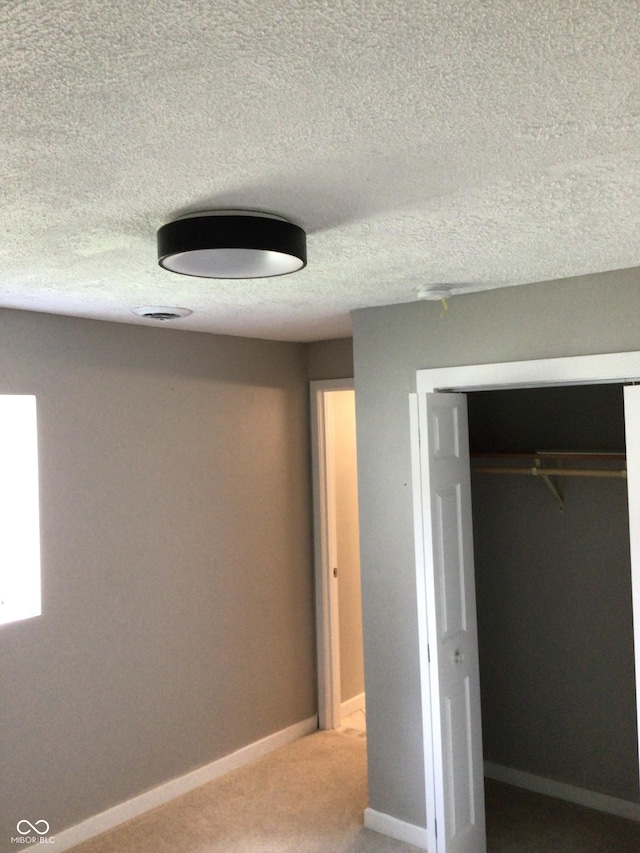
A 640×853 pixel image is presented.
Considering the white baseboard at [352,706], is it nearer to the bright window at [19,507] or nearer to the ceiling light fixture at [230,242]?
the bright window at [19,507]

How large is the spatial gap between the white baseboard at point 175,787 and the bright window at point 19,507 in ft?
3.38

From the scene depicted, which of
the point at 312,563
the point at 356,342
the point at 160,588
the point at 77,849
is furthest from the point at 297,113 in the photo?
the point at 312,563

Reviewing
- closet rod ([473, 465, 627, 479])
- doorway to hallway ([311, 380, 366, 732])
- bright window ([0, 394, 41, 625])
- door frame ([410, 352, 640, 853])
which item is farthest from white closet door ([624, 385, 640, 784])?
bright window ([0, 394, 41, 625])

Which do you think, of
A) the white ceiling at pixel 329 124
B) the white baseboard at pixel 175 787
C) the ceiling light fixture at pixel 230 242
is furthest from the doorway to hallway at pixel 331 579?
the ceiling light fixture at pixel 230 242

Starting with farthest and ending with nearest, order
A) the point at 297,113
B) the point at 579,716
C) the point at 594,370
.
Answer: the point at 579,716
the point at 594,370
the point at 297,113

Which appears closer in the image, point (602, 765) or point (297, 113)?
point (297, 113)

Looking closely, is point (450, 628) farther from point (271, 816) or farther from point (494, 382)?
point (271, 816)

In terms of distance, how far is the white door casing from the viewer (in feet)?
9.12

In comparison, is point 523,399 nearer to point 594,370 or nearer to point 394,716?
point 594,370

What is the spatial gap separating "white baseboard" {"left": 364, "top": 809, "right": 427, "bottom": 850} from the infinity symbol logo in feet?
4.68

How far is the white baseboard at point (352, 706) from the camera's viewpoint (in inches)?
192

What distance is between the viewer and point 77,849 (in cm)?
328

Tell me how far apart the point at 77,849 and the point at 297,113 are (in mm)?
3328

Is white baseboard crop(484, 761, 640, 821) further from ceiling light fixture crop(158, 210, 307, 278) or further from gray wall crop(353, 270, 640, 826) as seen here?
ceiling light fixture crop(158, 210, 307, 278)
